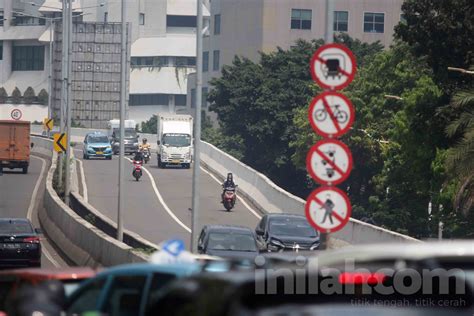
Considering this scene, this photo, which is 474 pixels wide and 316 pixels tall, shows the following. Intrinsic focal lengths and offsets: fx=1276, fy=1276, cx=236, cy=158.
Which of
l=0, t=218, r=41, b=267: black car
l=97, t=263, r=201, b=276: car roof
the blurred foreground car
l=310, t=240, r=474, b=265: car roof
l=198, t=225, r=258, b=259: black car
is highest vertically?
l=310, t=240, r=474, b=265: car roof

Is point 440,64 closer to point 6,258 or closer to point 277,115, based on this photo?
point 6,258

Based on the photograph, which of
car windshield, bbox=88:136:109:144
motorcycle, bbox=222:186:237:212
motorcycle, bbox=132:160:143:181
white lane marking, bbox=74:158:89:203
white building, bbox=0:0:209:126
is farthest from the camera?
white building, bbox=0:0:209:126

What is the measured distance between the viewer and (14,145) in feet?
225

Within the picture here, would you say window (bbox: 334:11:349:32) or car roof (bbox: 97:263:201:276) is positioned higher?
window (bbox: 334:11:349:32)

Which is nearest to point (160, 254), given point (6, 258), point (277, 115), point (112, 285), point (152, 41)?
point (112, 285)

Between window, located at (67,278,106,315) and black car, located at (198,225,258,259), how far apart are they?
771 inches

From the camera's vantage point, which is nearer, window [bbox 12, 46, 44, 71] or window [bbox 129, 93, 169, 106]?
window [bbox 12, 46, 44, 71]

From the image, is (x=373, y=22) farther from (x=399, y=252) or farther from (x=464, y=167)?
(x=399, y=252)

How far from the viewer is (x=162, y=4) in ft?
446

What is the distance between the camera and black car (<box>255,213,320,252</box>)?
3450 centimetres

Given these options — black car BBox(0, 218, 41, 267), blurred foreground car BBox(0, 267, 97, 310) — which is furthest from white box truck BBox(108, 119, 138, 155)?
blurred foreground car BBox(0, 267, 97, 310)

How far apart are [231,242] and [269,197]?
24.9m

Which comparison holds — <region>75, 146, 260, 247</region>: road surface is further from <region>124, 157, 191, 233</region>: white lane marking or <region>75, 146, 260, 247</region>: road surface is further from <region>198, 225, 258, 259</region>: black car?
<region>198, 225, 258, 259</region>: black car

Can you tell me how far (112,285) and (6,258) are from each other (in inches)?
908
